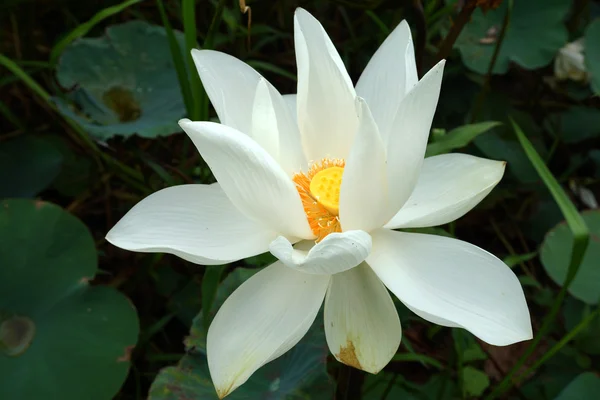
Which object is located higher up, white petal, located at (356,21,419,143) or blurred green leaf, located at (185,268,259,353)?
white petal, located at (356,21,419,143)

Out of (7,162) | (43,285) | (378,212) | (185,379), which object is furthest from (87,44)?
(378,212)

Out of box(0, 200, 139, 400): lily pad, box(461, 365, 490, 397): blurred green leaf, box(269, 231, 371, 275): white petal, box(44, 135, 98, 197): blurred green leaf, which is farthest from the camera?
box(44, 135, 98, 197): blurred green leaf

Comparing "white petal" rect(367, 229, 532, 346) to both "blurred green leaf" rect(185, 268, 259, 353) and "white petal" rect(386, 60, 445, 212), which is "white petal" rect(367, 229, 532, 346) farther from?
"blurred green leaf" rect(185, 268, 259, 353)

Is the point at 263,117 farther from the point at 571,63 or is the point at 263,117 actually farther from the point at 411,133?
the point at 571,63

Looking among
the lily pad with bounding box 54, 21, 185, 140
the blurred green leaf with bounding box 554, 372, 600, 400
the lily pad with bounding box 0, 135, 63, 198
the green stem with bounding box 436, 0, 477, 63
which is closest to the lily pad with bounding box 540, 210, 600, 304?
the blurred green leaf with bounding box 554, 372, 600, 400

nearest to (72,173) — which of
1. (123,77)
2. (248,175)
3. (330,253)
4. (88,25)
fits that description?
(123,77)

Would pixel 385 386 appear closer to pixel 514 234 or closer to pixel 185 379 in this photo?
pixel 185 379

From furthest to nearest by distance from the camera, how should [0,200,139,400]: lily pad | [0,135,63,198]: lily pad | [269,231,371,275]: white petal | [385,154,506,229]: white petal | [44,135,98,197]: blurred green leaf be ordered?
[44,135,98,197]: blurred green leaf → [0,135,63,198]: lily pad → [0,200,139,400]: lily pad → [385,154,506,229]: white petal → [269,231,371,275]: white petal

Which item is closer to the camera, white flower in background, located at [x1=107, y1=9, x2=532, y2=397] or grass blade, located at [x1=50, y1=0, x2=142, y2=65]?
white flower in background, located at [x1=107, y1=9, x2=532, y2=397]
